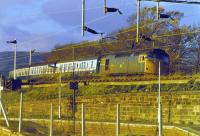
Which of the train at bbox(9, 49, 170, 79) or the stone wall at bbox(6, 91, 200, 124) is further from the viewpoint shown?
the train at bbox(9, 49, 170, 79)

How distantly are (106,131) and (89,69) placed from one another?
97.7 ft

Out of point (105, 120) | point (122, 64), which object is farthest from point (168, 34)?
point (105, 120)

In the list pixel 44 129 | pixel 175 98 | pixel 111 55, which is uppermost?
pixel 111 55

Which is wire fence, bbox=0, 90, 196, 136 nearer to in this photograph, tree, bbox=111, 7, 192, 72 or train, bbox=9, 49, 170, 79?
train, bbox=9, 49, 170, 79

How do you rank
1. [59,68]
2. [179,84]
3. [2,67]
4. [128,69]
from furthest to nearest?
[2,67] < [59,68] < [128,69] < [179,84]

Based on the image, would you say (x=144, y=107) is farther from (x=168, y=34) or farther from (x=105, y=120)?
(x=168, y=34)

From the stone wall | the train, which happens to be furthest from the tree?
the stone wall

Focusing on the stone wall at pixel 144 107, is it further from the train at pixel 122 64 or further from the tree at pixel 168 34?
the tree at pixel 168 34

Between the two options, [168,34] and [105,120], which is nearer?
[105,120]

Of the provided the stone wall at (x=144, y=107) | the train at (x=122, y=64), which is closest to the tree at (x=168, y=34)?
the train at (x=122, y=64)

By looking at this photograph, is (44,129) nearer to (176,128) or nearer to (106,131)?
(106,131)

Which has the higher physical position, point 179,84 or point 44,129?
point 179,84

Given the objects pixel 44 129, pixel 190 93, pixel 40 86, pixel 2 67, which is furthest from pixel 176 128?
pixel 2 67

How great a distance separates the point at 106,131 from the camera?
2838 cm
